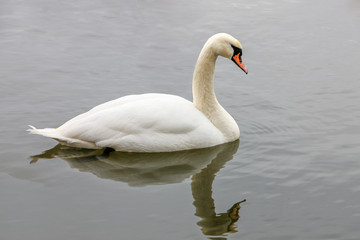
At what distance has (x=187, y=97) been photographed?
9.48 metres

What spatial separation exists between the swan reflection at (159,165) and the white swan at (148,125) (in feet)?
0.33

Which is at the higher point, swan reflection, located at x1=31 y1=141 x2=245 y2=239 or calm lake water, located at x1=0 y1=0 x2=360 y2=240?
calm lake water, located at x1=0 y1=0 x2=360 y2=240

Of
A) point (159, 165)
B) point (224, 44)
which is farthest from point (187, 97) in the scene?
point (159, 165)

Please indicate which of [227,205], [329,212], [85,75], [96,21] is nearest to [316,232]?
[329,212]

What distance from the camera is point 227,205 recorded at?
21.0ft

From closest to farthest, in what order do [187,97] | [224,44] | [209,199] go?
1. [209,199]
2. [224,44]
3. [187,97]

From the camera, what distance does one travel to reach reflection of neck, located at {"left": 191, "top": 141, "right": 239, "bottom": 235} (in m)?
5.94

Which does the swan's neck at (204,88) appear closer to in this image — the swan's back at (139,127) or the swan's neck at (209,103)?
the swan's neck at (209,103)

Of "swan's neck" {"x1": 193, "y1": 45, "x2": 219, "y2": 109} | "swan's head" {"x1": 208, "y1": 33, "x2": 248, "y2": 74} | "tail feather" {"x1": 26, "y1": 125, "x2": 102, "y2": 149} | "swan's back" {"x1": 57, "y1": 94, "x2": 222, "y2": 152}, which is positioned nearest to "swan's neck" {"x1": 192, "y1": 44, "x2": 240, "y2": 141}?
"swan's neck" {"x1": 193, "y1": 45, "x2": 219, "y2": 109}

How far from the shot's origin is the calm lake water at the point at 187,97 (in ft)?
19.9

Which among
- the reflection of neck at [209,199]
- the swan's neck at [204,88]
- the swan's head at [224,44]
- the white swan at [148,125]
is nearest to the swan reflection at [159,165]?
the reflection of neck at [209,199]

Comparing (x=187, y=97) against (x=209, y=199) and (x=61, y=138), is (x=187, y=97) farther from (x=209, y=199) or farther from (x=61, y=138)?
(x=209, y=199)

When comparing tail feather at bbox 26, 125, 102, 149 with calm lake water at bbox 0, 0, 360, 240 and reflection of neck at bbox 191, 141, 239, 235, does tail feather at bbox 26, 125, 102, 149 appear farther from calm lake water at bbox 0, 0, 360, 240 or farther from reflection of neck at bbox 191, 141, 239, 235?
reflection of neck at bbox 191, 141, 239, 235

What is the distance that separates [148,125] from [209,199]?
4.53 feet
